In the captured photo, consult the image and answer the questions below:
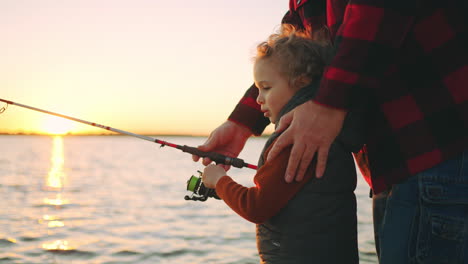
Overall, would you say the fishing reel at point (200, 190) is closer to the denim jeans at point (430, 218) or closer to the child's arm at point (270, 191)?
the child's arm at point (270, 191)

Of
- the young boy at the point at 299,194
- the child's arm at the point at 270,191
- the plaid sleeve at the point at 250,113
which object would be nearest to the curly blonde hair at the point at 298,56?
the young boy at the point at 299,194

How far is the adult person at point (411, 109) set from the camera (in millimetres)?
1524

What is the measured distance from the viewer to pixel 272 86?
6.66 feet

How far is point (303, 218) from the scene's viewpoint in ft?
6.07

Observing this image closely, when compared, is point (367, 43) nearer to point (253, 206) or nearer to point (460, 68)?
point (460, 68)

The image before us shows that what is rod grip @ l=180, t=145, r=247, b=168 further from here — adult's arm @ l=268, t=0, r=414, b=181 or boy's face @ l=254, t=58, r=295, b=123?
adult's arm @ l=268, t=0, r=414, b=181

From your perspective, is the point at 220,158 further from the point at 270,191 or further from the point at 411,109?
the point at 411,109

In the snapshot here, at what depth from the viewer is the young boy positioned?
1834 mm

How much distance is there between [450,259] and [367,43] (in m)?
0.74

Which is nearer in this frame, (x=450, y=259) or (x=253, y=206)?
(x=450, y=259)

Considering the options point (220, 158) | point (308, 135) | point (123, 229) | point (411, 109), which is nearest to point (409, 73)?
point (411, 109)

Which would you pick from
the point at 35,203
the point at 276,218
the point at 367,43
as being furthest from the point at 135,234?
the point at 367,43

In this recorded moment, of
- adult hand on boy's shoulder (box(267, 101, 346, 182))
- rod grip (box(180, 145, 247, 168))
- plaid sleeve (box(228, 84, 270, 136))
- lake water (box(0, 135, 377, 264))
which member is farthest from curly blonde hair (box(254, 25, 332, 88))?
lake water (box(0, 135, 377, 264))

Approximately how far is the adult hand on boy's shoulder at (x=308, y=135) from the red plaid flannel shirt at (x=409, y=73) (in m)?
0.05
